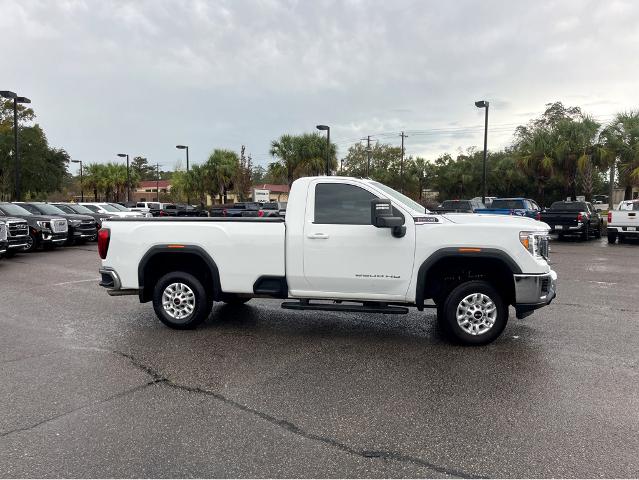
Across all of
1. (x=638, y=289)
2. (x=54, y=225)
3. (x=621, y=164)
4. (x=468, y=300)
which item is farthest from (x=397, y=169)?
(x=468, y=300)

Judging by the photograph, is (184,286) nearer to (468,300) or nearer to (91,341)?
(91,341)

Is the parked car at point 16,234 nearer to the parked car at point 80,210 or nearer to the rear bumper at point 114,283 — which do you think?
the parked car at point 80,210

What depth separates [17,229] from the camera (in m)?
14.6

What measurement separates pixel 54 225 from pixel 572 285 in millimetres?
15695

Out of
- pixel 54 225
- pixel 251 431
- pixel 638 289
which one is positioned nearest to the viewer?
pixel 251 431

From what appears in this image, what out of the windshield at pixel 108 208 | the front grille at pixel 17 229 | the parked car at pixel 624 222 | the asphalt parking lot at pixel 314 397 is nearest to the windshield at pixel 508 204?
the parked car at pixel 624 222

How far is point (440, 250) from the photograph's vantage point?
546 centimetres

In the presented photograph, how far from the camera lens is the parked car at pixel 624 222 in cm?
1864

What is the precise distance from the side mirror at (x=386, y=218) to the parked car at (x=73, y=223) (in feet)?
52.3

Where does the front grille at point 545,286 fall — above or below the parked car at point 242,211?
below

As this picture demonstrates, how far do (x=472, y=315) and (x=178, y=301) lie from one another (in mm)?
3607

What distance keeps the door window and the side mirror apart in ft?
0.89

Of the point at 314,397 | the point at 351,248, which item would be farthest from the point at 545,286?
the point at 314,397

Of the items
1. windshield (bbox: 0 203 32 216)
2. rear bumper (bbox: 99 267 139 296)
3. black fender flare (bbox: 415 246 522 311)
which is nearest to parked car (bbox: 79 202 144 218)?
windshield (bbox: 0 203 32 216)
